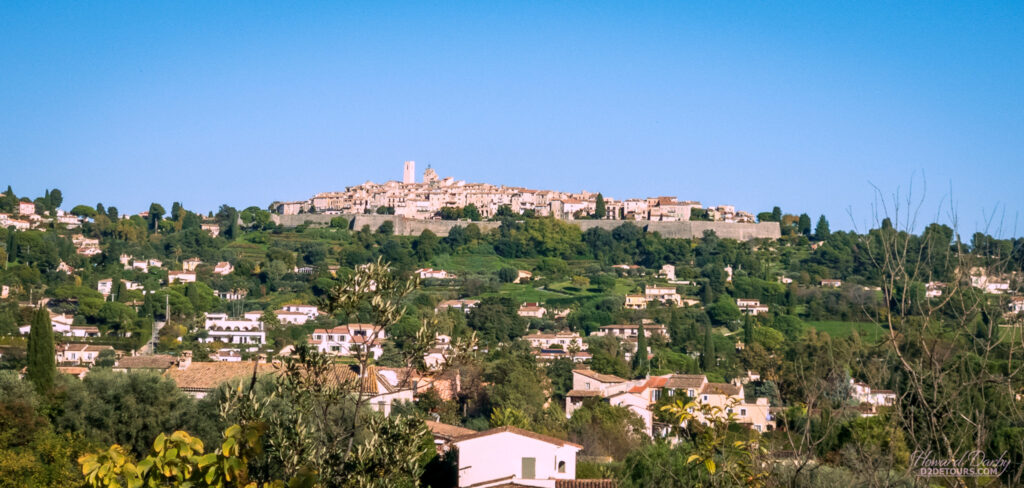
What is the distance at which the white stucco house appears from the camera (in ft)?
49.9

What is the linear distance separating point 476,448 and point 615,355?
2768 cm

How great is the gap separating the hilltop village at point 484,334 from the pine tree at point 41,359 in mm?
82

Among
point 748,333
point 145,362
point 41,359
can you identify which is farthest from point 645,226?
point 41,359

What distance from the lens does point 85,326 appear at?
4778 cm

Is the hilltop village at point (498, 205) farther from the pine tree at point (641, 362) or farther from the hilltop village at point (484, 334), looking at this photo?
the pine tree at point (641, 362)

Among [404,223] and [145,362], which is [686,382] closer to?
[145,362]

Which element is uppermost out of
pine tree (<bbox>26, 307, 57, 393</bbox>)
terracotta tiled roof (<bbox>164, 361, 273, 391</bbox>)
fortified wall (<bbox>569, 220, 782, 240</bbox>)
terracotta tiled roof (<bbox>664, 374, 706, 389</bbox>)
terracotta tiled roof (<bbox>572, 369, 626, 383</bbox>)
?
fortified wall (<bbox>569, 220, 782, 240</bbox>)

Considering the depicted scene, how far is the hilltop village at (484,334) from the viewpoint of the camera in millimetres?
6059

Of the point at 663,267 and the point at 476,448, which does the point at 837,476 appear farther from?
the point at 663,267

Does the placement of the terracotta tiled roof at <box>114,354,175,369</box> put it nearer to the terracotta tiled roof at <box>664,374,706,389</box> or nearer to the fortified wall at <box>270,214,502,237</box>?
the terracotta tiled roof at <box>664,374,706,389</box>

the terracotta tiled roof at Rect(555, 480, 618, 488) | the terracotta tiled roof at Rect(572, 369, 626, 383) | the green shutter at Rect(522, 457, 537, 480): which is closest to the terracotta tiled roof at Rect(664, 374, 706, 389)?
the terracotta tiled roof at Rect(572, 369, 626, 383)

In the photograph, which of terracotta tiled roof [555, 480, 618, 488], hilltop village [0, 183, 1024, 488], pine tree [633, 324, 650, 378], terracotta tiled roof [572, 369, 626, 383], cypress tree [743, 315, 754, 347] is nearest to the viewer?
hilltop village [0, 183, 1024, 488]

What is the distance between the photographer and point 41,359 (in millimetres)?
21000

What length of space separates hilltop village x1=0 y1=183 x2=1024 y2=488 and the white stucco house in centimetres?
3
